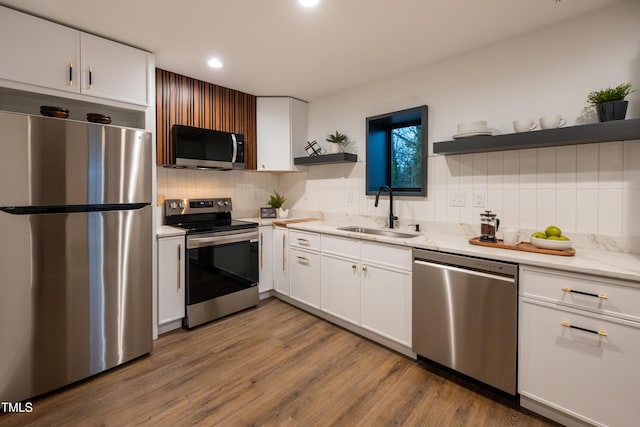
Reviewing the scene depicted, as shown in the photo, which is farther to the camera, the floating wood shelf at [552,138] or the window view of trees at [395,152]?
the window view of trees at [395,152]

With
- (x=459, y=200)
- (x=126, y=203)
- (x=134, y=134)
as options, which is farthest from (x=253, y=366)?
(x=459, y=200)

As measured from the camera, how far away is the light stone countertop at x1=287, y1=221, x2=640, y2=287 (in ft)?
4.82

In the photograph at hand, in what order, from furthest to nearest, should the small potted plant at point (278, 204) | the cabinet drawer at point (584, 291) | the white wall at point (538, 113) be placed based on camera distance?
the small potted plant at point (278, 204)
the white wall at point (538, 113)
the cabinet drawer at point (584, 291)

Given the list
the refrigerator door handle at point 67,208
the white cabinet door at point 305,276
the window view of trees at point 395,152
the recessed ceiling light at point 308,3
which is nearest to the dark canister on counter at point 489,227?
the window view of trees at point 395,152

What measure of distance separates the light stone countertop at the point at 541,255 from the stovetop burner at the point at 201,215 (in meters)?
1.25

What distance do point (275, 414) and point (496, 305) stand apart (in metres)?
1.41

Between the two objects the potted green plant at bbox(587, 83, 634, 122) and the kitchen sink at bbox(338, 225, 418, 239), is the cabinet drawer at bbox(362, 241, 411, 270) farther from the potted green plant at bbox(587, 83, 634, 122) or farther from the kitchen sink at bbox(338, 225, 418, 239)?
the potted green plant at bbox(587, 83, 634, 122)

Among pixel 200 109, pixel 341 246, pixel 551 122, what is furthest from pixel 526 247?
pixel 200 109

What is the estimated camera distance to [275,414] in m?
1.72

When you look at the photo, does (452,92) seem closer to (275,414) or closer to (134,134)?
(134,134)

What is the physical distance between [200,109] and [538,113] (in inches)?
115

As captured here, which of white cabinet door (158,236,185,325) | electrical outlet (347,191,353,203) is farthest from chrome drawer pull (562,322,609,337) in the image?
white cabinet door (158,236,185,325)

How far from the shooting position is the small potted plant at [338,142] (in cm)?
329

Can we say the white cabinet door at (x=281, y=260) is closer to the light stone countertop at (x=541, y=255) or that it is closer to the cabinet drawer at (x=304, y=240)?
the cabinet drawer at (x=304, y=240)
